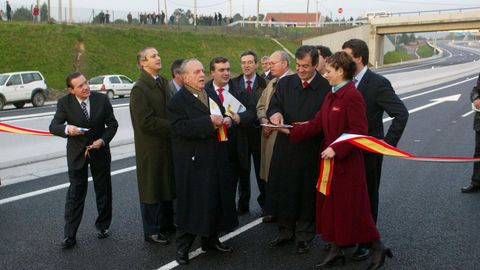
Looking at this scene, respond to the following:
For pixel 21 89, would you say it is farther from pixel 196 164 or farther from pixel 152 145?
pixel 196 164

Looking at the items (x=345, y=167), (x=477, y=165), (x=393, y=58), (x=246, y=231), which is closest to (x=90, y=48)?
(x=477, y=165)

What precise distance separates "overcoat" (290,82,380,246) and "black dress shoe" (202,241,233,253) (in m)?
1.16

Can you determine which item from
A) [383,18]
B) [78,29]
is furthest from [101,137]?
[383,18]

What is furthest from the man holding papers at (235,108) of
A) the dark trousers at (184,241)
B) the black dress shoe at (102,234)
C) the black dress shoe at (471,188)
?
the black dress shoe at (471,188)

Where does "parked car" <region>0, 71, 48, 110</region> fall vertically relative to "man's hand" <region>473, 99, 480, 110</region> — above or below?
below

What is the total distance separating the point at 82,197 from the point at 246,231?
1.95 m

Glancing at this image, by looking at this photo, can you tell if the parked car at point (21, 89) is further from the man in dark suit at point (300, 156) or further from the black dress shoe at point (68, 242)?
the man in dark suit at point (300, 156)

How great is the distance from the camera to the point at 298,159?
5.49 meters

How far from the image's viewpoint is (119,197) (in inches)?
308

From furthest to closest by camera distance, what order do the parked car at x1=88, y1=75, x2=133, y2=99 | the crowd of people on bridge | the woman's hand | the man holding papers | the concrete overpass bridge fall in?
the concrete overpass bridge
the parked car at x1=88, y1=75, x2=133, y2=99
the man holding papers
the crowd of people on bridge
the woman's hand

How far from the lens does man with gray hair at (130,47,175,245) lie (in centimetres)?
572

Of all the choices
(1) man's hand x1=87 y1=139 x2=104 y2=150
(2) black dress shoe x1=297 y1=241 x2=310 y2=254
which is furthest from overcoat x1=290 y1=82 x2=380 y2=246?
(1) man's hand x1=87 y1=139 x2=104 y2=150

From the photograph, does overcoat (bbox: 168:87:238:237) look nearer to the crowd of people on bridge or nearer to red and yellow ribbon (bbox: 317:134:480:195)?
the crowd of people on bridge

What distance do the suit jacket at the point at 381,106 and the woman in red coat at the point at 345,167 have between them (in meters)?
0.45
